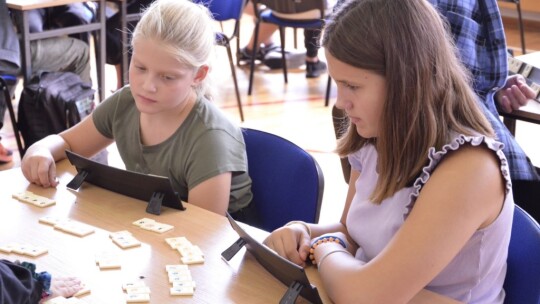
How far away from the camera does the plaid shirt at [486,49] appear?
219 cm

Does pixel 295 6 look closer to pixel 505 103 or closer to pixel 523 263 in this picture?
pixel 505 103

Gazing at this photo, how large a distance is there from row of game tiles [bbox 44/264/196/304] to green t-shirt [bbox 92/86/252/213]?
1.70ft

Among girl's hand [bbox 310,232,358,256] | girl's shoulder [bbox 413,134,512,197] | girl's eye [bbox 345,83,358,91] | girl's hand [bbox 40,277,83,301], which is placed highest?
girl's eye [bbox 345,83,358,91]

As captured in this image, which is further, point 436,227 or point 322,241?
point 322,241

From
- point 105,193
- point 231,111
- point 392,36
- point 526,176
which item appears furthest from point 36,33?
point 392,36

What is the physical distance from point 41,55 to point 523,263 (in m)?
3.34

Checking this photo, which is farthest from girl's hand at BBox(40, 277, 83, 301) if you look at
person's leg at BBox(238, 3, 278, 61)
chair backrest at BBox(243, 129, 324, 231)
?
person's leg at BBox(238, 3, 278, 61)

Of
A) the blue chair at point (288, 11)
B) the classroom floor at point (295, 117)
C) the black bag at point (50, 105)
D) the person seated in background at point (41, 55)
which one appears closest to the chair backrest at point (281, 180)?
the classroom floor at point (295, 117)

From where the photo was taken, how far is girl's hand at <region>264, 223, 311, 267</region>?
5.03 ft

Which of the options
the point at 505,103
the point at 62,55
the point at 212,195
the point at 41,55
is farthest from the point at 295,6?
the point at 212,195

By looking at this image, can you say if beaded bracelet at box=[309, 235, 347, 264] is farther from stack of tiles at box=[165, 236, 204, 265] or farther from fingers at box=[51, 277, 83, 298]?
fingers at box=[51, 277, 83, 298]

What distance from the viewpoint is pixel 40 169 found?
6.25ft

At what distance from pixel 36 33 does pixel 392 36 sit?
10.1 feet

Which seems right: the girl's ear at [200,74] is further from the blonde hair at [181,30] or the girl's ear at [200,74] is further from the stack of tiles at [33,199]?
the stack of tiles at [33,199]
